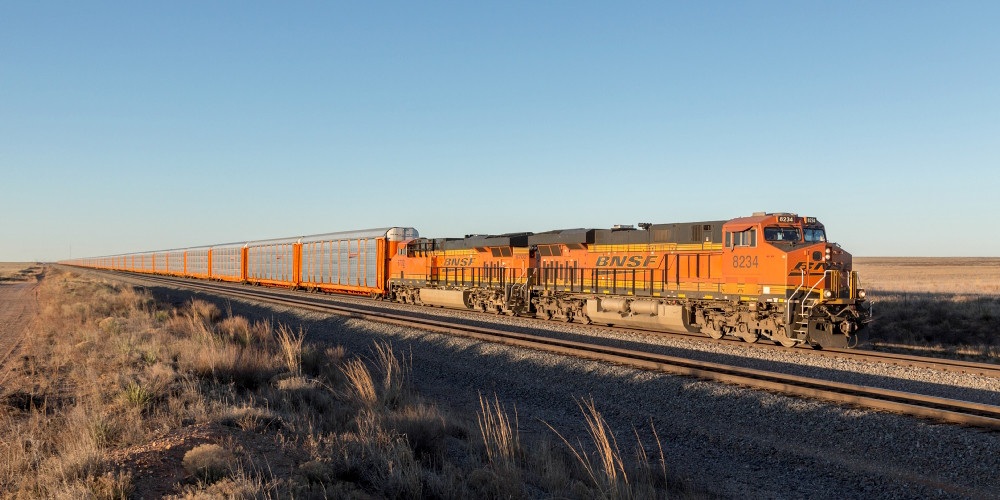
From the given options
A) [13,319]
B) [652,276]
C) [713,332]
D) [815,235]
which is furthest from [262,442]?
[13,319]

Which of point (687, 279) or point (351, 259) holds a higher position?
point (351, 259)

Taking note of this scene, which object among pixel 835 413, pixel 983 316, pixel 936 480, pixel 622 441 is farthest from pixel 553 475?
pixel 983 316

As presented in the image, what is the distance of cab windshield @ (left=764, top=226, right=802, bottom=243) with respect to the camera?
15.2m

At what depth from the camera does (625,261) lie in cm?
1942

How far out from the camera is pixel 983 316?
2156 centimetres

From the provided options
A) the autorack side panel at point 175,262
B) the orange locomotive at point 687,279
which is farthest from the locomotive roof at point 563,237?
the autorack side panel at point 175,262

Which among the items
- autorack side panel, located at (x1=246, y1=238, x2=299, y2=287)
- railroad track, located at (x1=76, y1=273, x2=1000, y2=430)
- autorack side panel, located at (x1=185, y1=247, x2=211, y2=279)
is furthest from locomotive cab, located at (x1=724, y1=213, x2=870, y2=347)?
autorack side panel, located at (x1=185, y1=247, x2=211, y2=279)

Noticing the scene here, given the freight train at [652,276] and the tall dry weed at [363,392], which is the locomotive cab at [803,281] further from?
the tall dry weed at [363,392]

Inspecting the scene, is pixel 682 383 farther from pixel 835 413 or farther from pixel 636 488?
pixel 636 488

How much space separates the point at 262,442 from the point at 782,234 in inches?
496

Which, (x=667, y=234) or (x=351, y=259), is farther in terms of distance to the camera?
(x=351, y=259)

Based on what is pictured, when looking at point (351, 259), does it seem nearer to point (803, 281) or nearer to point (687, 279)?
point (687, 279)

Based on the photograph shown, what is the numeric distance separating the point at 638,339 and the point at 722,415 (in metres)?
7.39

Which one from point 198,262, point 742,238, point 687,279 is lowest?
point 687,279
